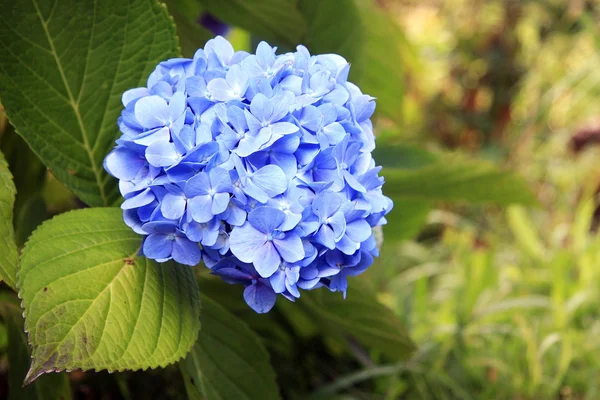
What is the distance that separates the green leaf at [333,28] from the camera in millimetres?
1060

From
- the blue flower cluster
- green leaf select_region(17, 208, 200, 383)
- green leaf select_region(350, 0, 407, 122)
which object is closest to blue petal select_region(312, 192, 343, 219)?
the blue flower cluster

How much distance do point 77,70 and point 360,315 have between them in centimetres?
56

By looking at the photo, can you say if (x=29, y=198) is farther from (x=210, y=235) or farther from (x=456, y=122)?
(x=456, y=122)

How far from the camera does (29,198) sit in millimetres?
956

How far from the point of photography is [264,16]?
979mm

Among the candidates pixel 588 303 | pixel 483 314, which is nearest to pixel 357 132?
pixel 483 314

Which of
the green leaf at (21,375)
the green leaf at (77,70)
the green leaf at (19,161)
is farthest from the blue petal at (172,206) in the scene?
the green leaf at (19,161)

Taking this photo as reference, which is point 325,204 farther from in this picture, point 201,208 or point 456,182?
point 456,182

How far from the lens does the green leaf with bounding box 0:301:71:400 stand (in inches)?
32.6

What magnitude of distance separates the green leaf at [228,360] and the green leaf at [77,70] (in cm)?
22

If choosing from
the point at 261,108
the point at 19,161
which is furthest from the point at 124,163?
the point at 19,161

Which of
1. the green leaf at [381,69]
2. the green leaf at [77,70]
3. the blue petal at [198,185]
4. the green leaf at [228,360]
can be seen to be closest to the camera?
the blue petal at [198,185]

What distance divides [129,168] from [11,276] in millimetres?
158

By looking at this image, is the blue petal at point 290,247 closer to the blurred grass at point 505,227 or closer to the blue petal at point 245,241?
the blue petal at point 245,241
